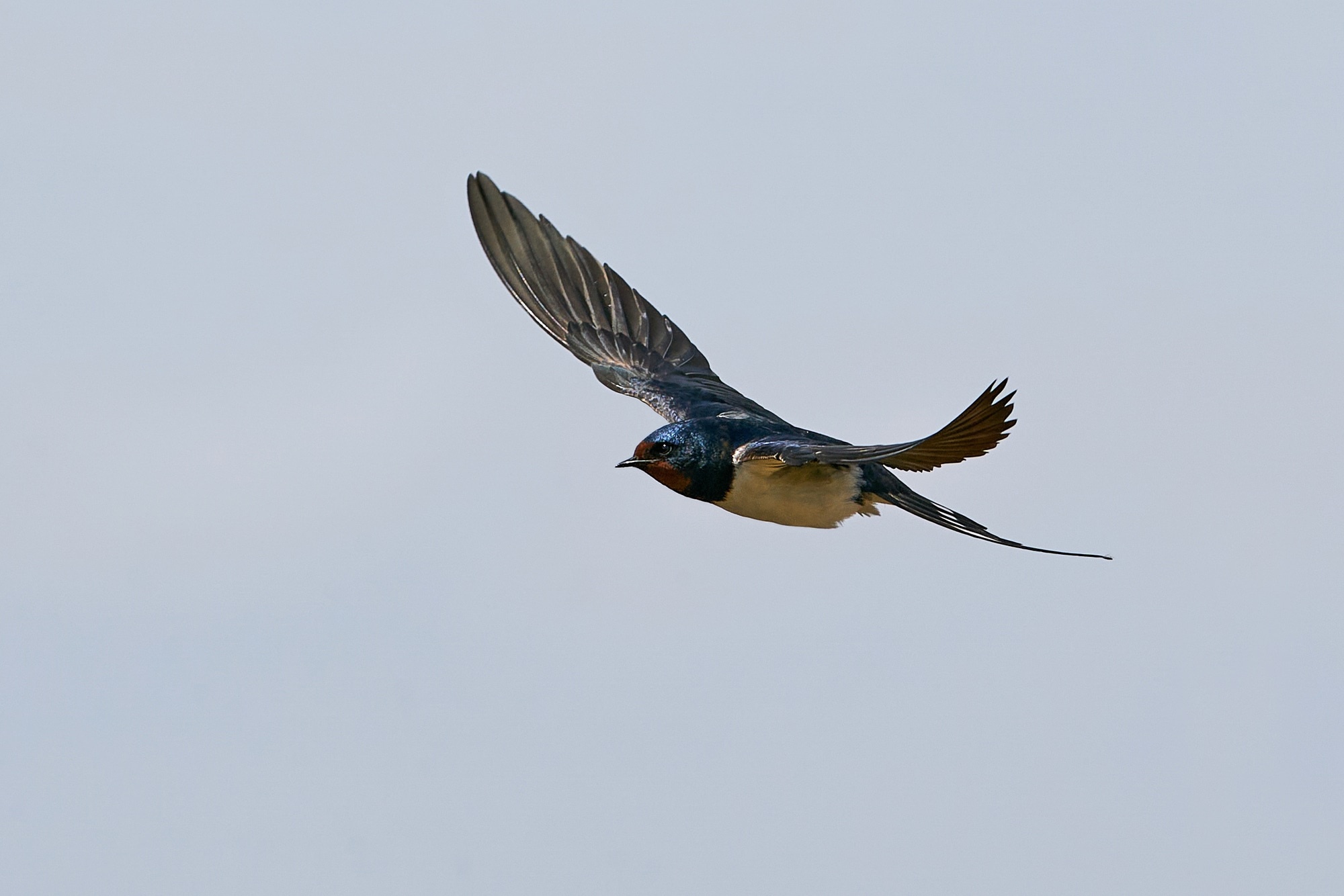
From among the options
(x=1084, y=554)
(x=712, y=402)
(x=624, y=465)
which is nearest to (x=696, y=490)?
(x=624, y=465)

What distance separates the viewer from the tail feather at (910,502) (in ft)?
35.9

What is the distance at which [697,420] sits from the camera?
11336 mm

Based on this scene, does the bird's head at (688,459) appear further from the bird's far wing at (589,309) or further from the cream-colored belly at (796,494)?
the bird's far wing at (589,309)

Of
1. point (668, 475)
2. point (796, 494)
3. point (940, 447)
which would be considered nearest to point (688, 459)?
point (668, 475)

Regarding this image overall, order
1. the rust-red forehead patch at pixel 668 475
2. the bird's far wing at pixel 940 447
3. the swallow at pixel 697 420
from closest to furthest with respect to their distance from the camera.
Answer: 1. the bird's far wing at pixel 940 447
2. the swallow at pixel 697 420
3. the rust-red forehead patch at pixel 668 475

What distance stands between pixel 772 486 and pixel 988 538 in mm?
1209

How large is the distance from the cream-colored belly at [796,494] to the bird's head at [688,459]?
9 centimetres

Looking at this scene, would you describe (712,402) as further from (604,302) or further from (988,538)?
(988,538)

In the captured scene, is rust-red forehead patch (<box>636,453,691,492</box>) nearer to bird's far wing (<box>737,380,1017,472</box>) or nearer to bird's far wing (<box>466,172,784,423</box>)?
bird's far wing (<box>737,380,1017,472</box>)

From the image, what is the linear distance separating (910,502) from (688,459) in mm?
1313

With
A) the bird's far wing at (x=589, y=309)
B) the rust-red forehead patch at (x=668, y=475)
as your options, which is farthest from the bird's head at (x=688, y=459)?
the bird's far wing at (x=589, y=309)

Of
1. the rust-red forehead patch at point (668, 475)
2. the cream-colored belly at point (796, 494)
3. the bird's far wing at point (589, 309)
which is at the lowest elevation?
the rust-red forehead patch at point (668, 475)

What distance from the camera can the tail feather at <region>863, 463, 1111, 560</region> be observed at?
1094 cm

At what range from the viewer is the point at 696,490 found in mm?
11188
